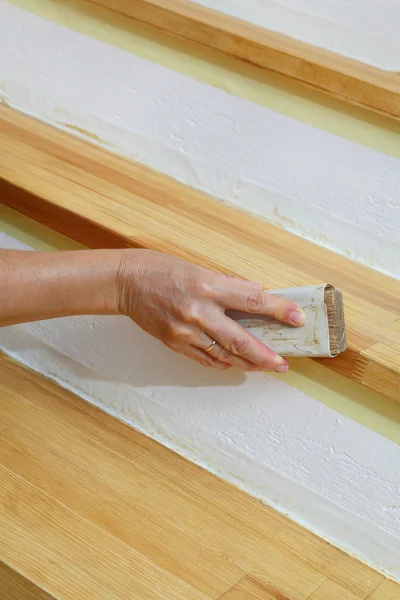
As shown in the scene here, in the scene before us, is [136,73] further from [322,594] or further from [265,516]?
[322,594]

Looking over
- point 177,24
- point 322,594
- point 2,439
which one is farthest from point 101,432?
point 177,24

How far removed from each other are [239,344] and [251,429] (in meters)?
0.19

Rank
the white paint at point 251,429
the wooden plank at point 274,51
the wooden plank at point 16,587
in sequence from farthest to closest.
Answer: the wooden plank at point 274,51, the white paint at point 251,429, the wooden plank at point 16,587

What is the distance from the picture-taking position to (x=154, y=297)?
88cm

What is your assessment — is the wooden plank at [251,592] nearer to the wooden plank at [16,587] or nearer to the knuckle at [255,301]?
the wooden plank at [16,587]

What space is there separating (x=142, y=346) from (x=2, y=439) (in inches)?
8.9

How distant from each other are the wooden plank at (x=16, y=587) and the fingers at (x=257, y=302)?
0.36m

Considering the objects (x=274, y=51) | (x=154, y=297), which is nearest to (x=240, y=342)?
(x=154, y=297)

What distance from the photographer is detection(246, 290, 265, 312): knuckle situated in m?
0.84

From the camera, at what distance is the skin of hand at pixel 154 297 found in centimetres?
85

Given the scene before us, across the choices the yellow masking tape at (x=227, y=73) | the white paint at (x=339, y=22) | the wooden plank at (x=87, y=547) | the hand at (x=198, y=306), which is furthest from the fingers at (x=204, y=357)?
the white paint at (x=339, y=22)

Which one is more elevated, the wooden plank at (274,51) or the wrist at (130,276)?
the wooden plank at (274,51)

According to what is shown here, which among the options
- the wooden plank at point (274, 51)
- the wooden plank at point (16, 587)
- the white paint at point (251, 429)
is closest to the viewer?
the wooden plank at point (16, 587)

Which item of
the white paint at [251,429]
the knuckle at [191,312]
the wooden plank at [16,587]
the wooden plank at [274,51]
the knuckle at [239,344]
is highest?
the wooden plank at [274,51]
